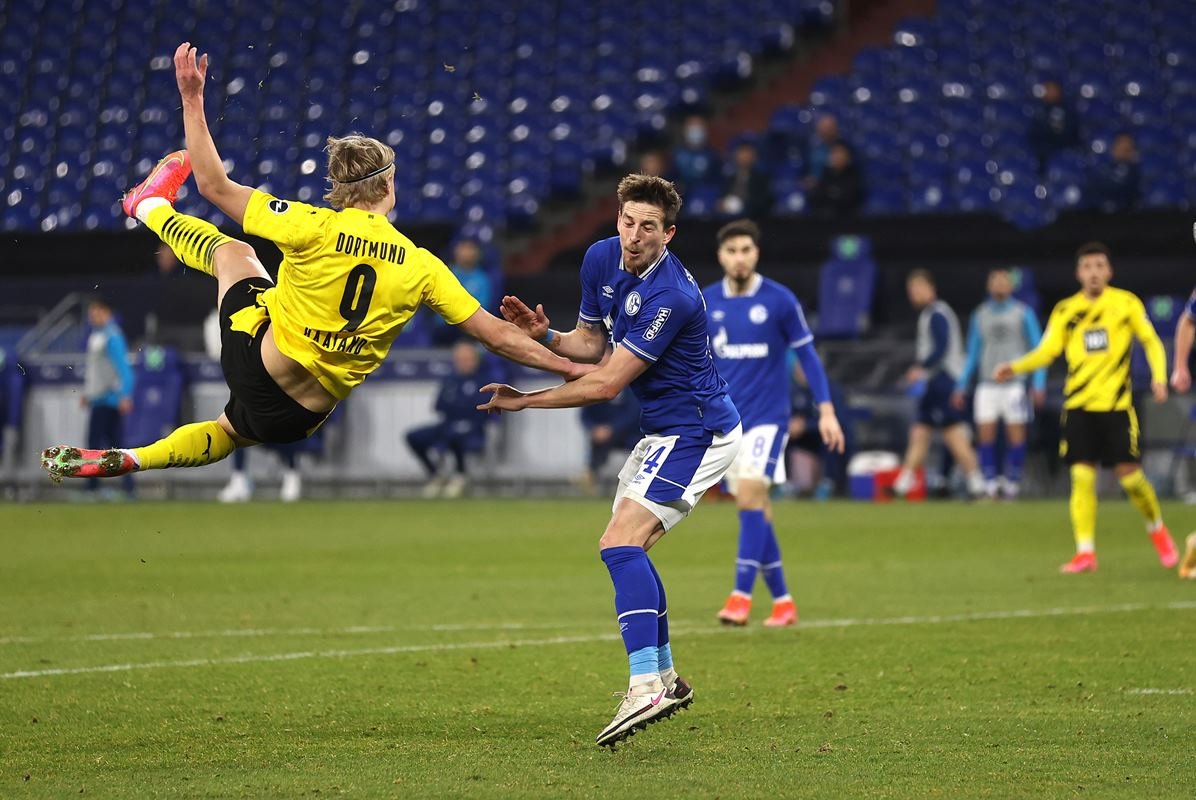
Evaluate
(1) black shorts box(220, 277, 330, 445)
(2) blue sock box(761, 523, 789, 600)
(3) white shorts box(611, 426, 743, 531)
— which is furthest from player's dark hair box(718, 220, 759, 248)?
(1) black shorts box(220, 277, 330, 445)

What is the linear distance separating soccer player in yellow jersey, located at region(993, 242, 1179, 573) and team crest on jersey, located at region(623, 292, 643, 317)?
6.90 metres

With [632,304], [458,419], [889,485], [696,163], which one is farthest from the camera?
[696,163]

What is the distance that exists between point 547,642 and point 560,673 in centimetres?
125

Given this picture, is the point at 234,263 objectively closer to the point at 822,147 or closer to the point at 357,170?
the point at 357,170

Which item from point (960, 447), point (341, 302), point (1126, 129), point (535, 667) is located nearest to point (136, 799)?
point (341, 302)

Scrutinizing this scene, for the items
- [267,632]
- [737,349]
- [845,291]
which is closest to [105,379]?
[845,291]

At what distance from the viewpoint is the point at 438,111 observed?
90.7ft

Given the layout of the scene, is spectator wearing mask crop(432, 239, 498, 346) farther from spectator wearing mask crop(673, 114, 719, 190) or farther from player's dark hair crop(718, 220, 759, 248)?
player's dark hair crop(718, 220, 759, 248)

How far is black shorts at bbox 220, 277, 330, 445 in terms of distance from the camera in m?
7.75

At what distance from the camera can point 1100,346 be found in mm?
13672

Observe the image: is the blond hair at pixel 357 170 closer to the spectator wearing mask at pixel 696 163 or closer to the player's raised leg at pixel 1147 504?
the player's raised leg at pixel 1147 504

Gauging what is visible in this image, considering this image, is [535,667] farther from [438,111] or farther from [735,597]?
[438,111]

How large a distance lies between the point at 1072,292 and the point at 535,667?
15.5 m

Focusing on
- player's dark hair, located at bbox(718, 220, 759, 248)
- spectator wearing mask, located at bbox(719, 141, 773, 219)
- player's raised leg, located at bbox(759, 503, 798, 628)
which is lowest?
player's raised leg, located at bbox(759, 503, 798, 628)
